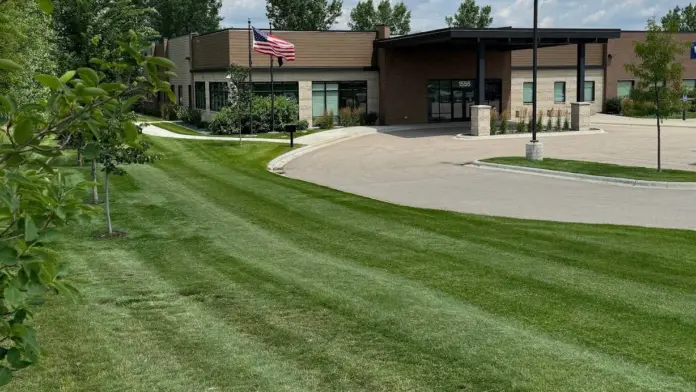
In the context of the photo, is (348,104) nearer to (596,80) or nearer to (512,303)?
(596,80)

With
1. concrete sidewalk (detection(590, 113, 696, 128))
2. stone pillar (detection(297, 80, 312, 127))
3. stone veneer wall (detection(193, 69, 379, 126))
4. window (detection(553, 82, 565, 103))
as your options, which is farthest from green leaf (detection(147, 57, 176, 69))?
window (detection(553, 82, 565, 103))

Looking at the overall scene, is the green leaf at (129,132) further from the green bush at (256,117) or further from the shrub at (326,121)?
the shrub at (326,121)

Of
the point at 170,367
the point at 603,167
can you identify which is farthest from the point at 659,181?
the point at 170,367

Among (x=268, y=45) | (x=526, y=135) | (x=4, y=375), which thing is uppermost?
(x=268, y=45)

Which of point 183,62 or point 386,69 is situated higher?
point 183,62

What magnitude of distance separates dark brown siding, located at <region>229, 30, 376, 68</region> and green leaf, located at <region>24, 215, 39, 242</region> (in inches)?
1609

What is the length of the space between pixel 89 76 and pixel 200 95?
4897cm

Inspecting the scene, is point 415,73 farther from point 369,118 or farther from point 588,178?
point 588,178

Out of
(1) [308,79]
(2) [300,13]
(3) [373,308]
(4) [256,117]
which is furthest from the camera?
(2) [300,13]

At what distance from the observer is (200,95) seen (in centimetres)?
5031

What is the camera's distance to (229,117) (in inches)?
1534

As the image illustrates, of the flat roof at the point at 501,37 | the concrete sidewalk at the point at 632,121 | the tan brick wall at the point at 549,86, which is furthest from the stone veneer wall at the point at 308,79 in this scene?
the concrete sidewalk at the point at 632,121

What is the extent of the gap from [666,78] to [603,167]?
3.52m

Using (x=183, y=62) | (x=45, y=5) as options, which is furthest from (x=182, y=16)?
(x=45, y=5)
